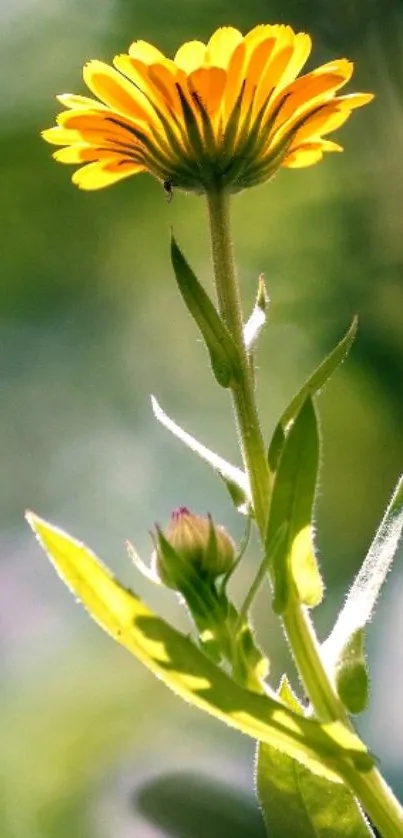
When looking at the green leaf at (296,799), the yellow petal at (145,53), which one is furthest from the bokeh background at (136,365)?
the yellow petal at (145,53)

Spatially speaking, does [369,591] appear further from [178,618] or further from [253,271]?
[253,271]

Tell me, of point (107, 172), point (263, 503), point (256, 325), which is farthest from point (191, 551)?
point (107, 172)

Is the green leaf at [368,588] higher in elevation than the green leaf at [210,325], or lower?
lower

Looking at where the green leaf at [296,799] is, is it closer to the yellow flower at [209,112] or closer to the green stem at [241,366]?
the green stem at [241,366]

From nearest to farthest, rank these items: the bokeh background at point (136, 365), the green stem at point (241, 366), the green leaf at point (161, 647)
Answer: the green leaf at point (161, 647) < the green stem at point (241, 366) < the bokeh background at point (136, 365)

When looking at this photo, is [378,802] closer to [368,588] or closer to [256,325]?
[368,588]

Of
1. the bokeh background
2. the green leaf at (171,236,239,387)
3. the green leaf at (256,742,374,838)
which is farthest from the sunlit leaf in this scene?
the bokeh background
